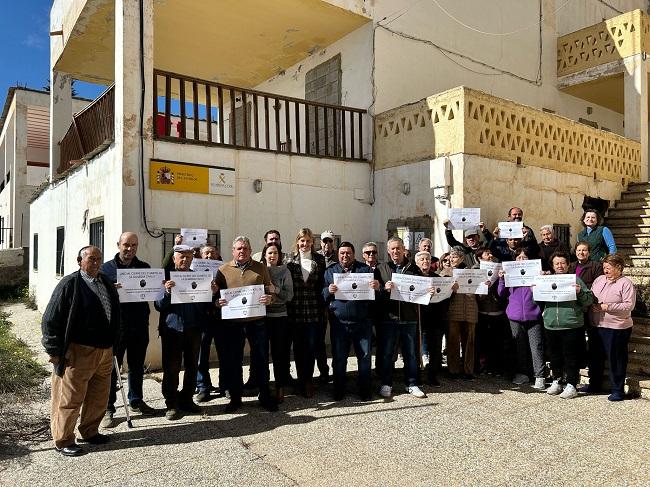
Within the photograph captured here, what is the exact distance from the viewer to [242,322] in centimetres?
558

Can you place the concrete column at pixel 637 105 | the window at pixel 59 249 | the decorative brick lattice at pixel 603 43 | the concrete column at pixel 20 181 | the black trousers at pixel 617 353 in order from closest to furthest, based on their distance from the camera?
the black trousers at pixel 617 353, the window at pixel 59 249, the concrete column at pixel 637 105, the decorative brick lattice at pixel 603 43, the concrete column at pixel 20 181

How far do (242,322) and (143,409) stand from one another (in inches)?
55.2

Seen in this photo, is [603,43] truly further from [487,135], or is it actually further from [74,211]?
[74,211]

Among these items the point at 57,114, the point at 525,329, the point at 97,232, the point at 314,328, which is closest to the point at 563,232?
the point at 525,329

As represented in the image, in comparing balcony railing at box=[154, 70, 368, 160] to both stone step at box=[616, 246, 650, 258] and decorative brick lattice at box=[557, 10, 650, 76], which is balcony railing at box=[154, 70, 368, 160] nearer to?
stone step at box=[616, 246, 650, 258]

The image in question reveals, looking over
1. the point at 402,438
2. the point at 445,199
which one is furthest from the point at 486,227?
the point at 402,438

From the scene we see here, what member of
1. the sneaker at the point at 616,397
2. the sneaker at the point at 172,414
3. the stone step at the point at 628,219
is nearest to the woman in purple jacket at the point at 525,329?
the sneaker at the point at 616,397

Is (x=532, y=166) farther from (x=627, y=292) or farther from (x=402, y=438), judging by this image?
(x=402, y=438)

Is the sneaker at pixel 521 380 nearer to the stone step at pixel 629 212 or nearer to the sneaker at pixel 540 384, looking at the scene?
the sneaker at pixel 540 384

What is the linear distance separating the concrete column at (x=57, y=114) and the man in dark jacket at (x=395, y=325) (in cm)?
1021

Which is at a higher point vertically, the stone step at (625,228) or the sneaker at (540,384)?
the stone step at (625,228)

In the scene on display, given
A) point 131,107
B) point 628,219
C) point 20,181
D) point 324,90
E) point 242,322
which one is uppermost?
point 324,90

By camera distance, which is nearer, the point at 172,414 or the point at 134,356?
the point at 172,414

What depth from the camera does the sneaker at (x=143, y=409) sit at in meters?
5.56
